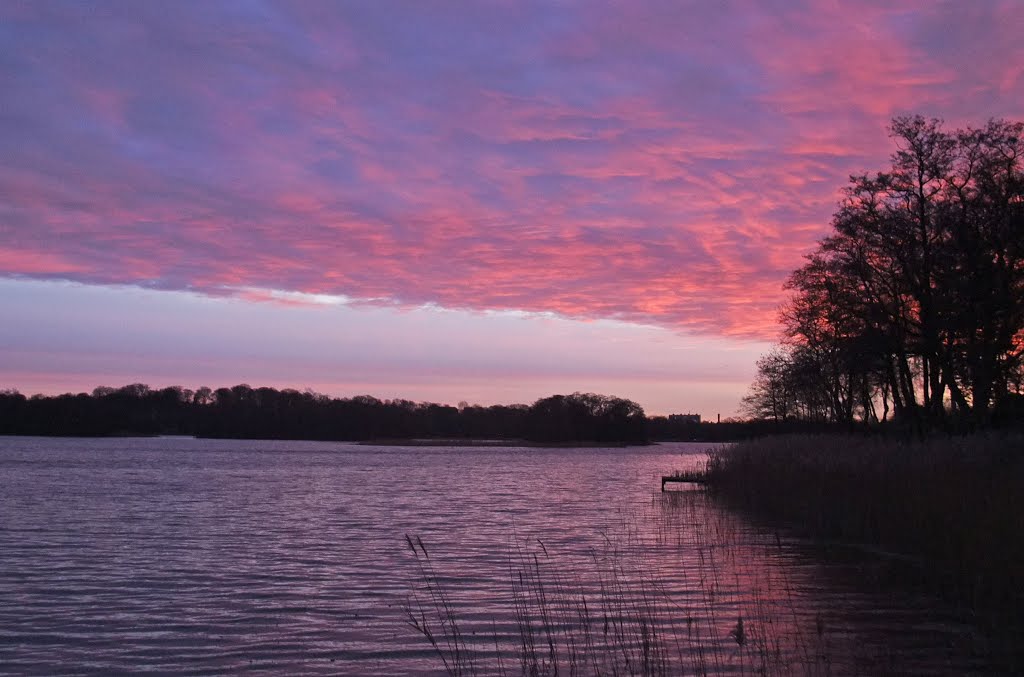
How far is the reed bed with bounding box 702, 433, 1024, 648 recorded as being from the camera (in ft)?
43.6

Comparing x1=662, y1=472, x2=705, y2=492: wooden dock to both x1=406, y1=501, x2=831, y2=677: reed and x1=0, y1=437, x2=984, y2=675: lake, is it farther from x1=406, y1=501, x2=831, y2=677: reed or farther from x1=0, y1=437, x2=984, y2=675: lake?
x1=406, y1=501, x2=831, y2=677: reed

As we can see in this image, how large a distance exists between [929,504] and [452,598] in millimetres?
→ 10100

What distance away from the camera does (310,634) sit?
1208 centimetres

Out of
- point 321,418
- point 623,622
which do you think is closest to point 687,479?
point 623,622

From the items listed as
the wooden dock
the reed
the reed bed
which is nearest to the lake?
the reed

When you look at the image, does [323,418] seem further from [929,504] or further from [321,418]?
[929,504]

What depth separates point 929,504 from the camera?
18.1m

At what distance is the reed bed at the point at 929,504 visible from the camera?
1328cm

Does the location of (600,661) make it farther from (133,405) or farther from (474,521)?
(133,405)

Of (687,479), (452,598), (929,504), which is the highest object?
(929,504)

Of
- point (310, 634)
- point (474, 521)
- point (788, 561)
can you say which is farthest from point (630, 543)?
point (310, 634)

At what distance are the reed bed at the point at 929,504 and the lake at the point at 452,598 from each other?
728 millimetres

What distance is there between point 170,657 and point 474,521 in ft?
54.6

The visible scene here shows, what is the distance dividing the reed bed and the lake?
0.73 metres
